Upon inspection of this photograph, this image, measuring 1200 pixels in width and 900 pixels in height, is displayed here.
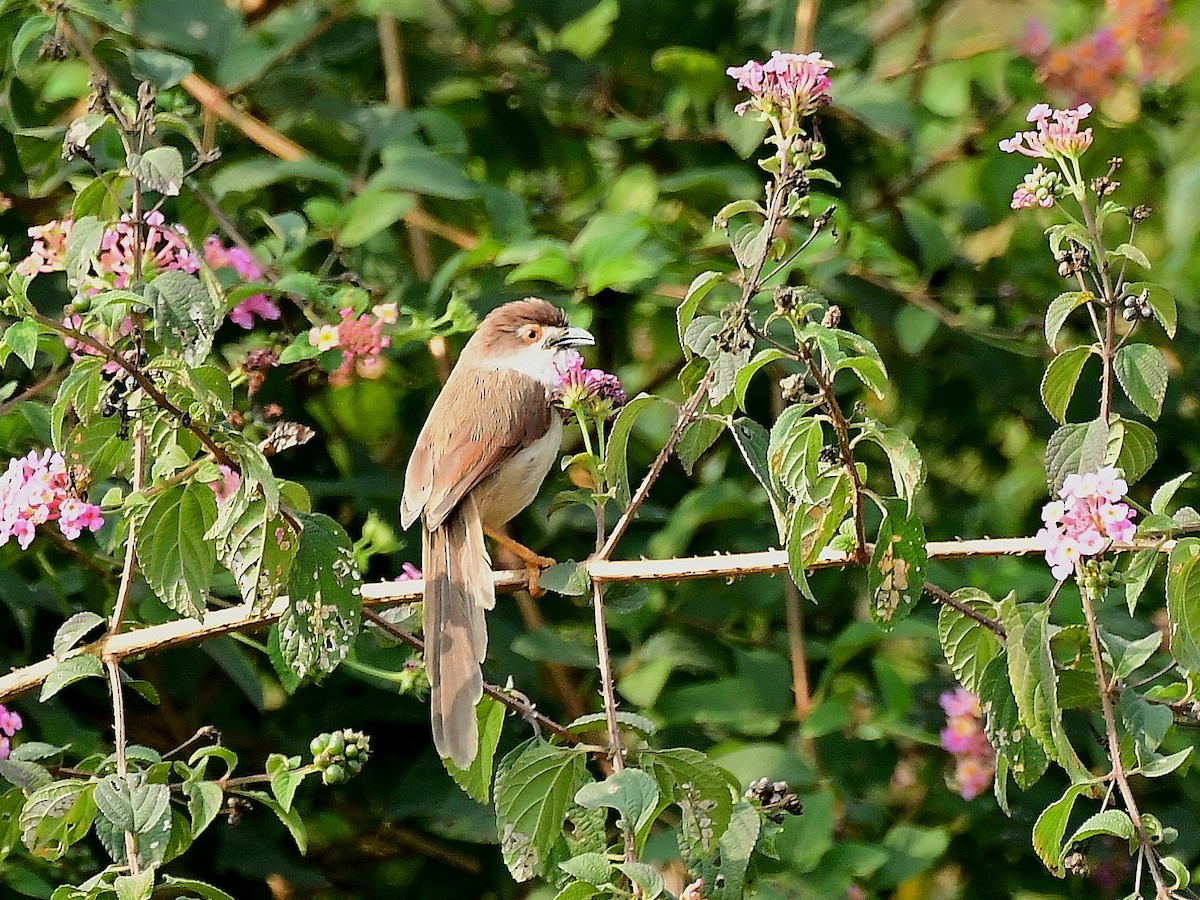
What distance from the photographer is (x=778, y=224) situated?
2.08 meters

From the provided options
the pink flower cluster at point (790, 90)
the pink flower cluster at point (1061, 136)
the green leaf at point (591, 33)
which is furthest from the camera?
the green leaf at point (591, 33)

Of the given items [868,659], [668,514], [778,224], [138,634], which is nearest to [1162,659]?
[868,659]

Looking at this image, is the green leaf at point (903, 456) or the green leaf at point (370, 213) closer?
the green leaf at point (903, 456)

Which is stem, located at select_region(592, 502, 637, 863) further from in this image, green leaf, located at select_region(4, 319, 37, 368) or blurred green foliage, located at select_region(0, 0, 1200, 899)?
blurred green foliage, located at select_region(0, 0, 1200, 899)

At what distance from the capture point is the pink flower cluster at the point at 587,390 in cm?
239

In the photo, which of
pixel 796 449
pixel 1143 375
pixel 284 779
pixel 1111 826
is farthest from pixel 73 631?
pixel 1143 375

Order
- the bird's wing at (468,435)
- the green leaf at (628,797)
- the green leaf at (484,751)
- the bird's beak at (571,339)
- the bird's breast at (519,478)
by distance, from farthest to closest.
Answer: the bird's beak at (571,339), the bird's breast at (519,478), the bird's wing at (468,435), the green leaf at (484,751), the green leaf at (628,797)

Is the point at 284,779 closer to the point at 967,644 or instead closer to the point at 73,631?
the point at 73,631

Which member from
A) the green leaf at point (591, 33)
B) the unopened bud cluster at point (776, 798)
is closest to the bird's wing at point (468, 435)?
the unopened bud cluster at point (776, 798)

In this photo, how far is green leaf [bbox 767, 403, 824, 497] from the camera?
2047 mm

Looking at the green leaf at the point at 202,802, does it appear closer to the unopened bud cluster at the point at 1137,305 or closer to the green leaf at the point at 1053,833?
the green leaf at the point at 1053,833

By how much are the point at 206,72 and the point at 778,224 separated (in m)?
2.44

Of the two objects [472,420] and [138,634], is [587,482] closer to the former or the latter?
[472,420]

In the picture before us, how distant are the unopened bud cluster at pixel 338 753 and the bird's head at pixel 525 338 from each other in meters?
1.20
